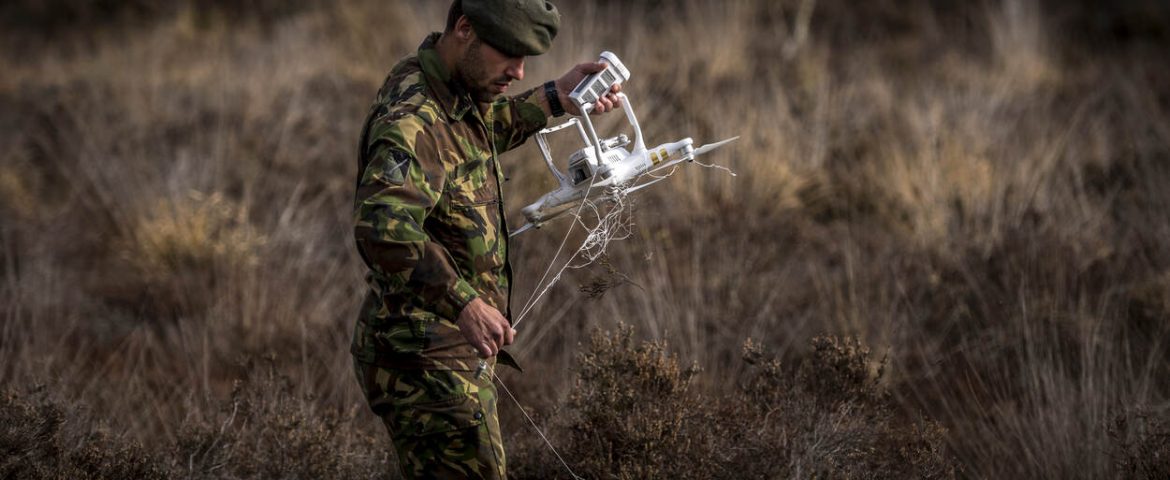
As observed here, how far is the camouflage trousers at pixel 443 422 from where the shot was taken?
8.87ft

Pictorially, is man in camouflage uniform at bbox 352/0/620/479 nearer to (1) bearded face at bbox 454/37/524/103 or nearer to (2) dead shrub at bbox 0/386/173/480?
(1) bearded face at bbox 454/37/524/103

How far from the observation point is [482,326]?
2484 mm

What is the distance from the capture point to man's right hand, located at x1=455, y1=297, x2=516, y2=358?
2.48 m

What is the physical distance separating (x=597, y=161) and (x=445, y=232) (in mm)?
489


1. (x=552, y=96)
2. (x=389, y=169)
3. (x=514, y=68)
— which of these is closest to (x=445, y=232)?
(x=389, y=169)

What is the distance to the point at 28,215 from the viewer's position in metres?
6.80

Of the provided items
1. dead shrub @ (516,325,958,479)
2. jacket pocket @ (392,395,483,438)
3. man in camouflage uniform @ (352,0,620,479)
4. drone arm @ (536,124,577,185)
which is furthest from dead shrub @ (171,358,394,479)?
drone arm @ (536,124,577,185)

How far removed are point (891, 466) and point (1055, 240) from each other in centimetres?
210

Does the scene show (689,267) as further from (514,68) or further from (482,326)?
(482,326)

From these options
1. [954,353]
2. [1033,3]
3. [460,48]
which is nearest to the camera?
[460,48]

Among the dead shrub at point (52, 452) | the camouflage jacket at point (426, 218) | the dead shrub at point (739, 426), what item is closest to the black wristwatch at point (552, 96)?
the camouflage jacket at point (426, 218)

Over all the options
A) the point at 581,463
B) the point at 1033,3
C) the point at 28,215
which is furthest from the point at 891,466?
the point at 1033,3

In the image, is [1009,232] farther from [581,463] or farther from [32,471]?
[32,471]

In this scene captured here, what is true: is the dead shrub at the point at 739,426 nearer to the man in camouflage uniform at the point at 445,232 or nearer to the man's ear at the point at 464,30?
the man in camouflage uniform at the point at 445,232
